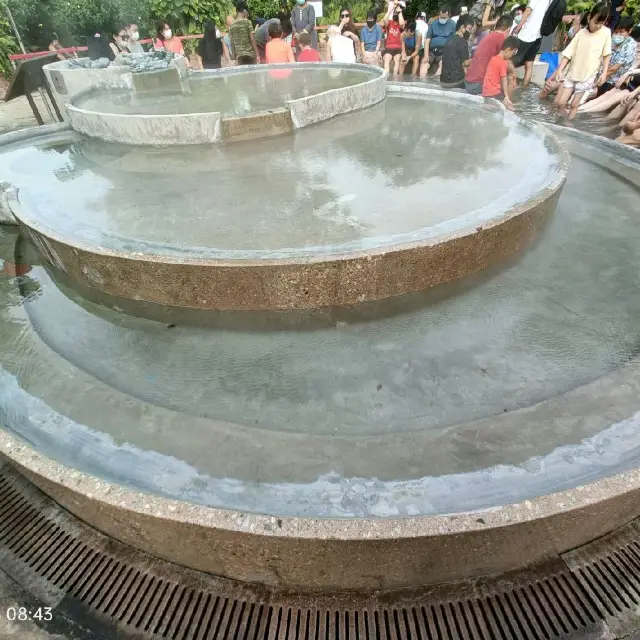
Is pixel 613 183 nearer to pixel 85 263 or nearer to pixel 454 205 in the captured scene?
pixel 454 205

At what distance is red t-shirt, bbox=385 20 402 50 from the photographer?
12750 mm

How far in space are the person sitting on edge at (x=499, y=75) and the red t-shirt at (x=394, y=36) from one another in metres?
6.24

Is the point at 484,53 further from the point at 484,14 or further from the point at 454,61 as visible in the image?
the point at 484,14

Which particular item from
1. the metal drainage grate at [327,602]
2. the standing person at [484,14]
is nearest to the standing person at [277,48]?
the standing person at [484,14]

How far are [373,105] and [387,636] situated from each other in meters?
7.02

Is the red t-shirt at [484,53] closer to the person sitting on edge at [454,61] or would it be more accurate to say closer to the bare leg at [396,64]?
the person sitting on edge at [454,61]

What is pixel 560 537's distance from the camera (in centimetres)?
231

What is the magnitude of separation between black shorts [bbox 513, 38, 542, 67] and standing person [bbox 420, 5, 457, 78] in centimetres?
263

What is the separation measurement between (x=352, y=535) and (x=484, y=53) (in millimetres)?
8719

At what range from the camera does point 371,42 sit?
13.2 meters

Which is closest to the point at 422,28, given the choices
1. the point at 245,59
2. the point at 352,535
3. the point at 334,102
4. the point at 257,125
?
the point at 245,59

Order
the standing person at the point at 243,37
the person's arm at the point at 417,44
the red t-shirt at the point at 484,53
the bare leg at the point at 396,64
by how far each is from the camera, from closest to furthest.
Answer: the red t-shirt at the point at 484,53 → the standing person at the point at 243,37 → the person's arm at the point at 417,44 → the bare leg at the point at 396,64

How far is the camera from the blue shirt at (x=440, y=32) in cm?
1249

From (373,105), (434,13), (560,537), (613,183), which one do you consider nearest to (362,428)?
(560,537)
